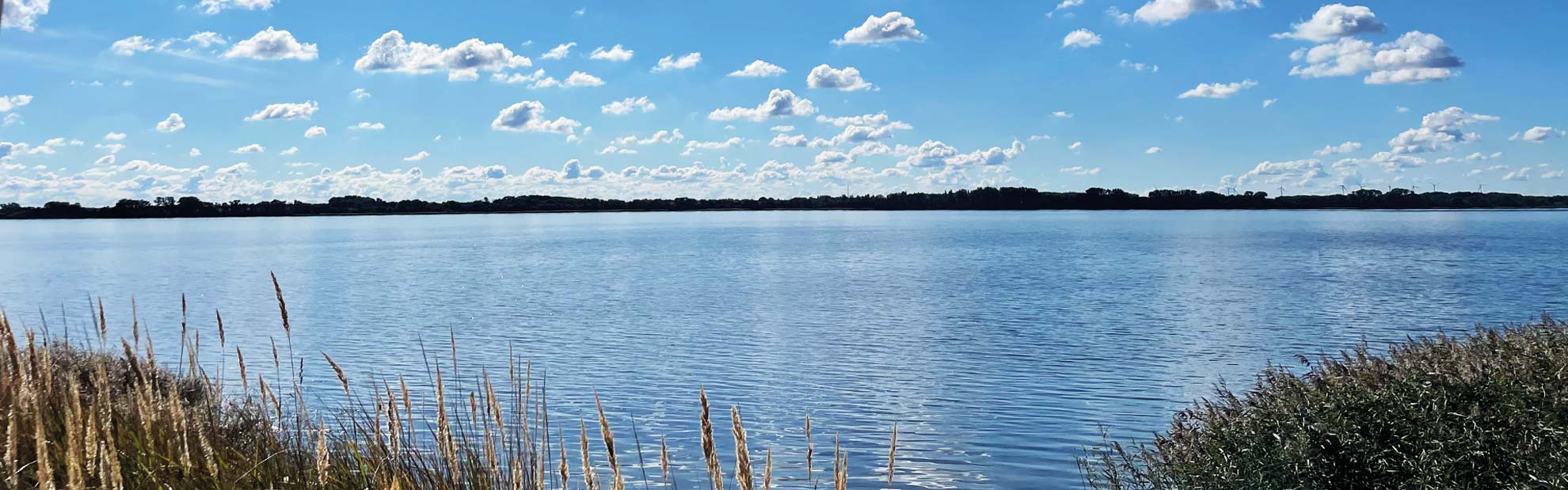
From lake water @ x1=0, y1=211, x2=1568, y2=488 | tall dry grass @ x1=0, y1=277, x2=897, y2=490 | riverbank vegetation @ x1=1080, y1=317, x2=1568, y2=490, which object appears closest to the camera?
tall dry grass @ x1=0, y1=277, x2=897, y2=490

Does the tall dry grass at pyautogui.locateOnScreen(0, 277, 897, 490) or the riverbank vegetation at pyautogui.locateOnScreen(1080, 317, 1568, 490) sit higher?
the tall dry grass at pyautogui.locateOnScreen(0, 277, 897, 490)

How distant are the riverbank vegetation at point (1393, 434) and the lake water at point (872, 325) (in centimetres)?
447

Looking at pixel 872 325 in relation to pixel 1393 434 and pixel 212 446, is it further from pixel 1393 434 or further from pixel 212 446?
pixel 212 446

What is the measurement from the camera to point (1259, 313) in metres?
34.0

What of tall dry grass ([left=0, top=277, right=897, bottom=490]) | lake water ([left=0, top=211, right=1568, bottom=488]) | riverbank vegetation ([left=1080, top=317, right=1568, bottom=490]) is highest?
tall dry grass ([left=0, top=277, right=897, bottom=490])

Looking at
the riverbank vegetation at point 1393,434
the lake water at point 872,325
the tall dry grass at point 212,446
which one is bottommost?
the lake water at point 872,325

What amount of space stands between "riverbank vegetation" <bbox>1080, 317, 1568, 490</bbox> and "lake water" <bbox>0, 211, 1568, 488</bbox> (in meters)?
4.47

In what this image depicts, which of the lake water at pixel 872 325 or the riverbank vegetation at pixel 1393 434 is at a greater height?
the riverbank vegetation at pixel 1393 434

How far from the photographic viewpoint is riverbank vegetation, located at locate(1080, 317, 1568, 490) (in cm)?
800

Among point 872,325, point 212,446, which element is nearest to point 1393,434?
point 212,446

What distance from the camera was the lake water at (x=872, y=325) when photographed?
1716cm

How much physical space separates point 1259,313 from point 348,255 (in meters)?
68.6

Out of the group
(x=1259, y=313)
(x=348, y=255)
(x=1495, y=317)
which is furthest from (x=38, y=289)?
(x=1495, y=317)

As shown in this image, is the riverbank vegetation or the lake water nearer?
the riverbank vegetation
